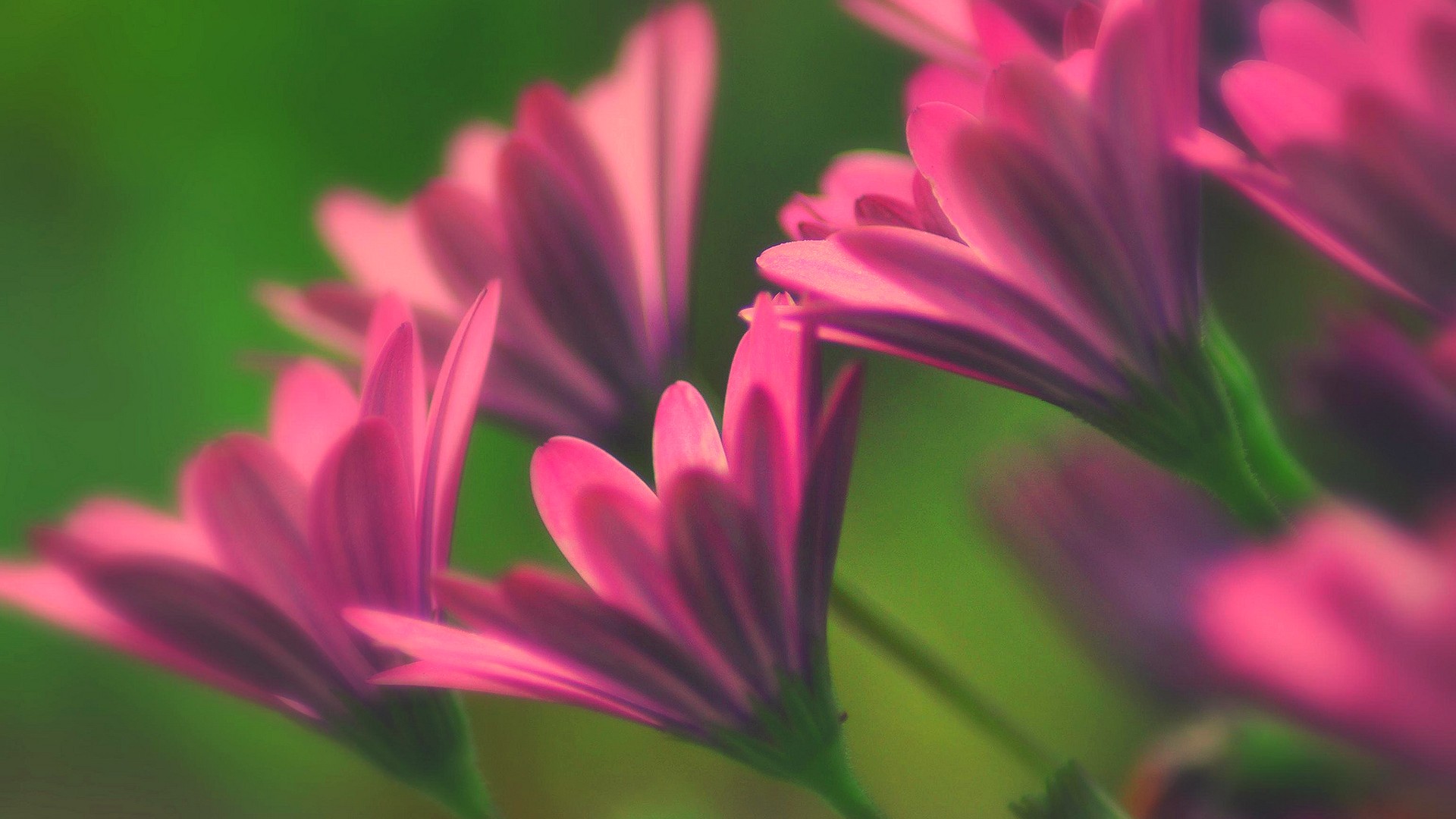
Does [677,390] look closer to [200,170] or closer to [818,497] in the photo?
[818,497]

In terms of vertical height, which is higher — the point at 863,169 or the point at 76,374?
the point at 76,374

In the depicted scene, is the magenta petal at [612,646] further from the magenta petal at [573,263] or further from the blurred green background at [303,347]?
the blurred green background at [303,347]

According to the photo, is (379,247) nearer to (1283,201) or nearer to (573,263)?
(573,263)

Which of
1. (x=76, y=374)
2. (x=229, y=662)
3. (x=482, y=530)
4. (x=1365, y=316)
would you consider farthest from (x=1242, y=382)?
(x=76, y=374)

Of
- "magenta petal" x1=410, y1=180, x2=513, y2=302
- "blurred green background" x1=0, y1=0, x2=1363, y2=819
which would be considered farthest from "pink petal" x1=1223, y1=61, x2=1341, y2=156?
"blurred green background" x1=0, y1=0, x2=1363, y2=819

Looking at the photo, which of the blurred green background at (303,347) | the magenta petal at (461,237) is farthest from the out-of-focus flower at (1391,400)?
the blurred green background at (303,347)

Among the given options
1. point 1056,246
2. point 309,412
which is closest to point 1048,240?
point 1056,246
